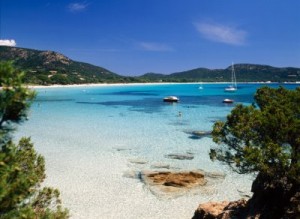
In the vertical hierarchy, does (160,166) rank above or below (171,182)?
below

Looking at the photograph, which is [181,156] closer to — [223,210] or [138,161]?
[138,161]

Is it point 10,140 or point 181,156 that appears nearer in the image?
point 10,140

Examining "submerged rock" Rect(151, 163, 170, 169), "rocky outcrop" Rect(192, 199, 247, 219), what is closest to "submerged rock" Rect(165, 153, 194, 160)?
"submerged rock" Rect(151, 163, 170, 169)

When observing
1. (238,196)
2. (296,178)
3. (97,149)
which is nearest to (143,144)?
(97,149)

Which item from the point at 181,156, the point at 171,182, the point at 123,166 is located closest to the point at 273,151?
the point at 171,182

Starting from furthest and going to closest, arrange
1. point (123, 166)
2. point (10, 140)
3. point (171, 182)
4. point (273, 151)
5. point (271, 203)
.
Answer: point (123, 166) < point (171, 182) < point (271, 203) < point (273, 151) < point (10, 140)

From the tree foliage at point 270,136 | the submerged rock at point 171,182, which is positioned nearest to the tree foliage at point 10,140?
the tree foliage at point 270,136

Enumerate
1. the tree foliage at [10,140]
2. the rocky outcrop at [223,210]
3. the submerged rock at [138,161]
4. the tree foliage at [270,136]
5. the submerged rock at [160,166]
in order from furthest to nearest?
the submerged rock at [138,161], the submerged rock at [160,166], the rocky outcrop at [223,210], the tree foliage at [270,136], the tree foliage at [10,140]

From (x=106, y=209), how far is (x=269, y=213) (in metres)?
11.7

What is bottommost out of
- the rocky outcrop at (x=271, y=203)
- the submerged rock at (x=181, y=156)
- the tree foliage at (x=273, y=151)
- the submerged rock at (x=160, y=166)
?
the submerged rock at (x=160, y=166)

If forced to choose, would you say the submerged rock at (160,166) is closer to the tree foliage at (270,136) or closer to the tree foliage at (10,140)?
the tree foliage at (270,136)

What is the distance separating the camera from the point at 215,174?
92.8 feet

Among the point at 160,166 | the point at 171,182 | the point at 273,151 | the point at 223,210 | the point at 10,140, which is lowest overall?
the point at 160,166

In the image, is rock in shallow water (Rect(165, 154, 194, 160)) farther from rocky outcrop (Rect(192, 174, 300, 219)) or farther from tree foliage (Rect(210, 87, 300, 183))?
tree foliage (Rect(210, 87, 300, 183))
